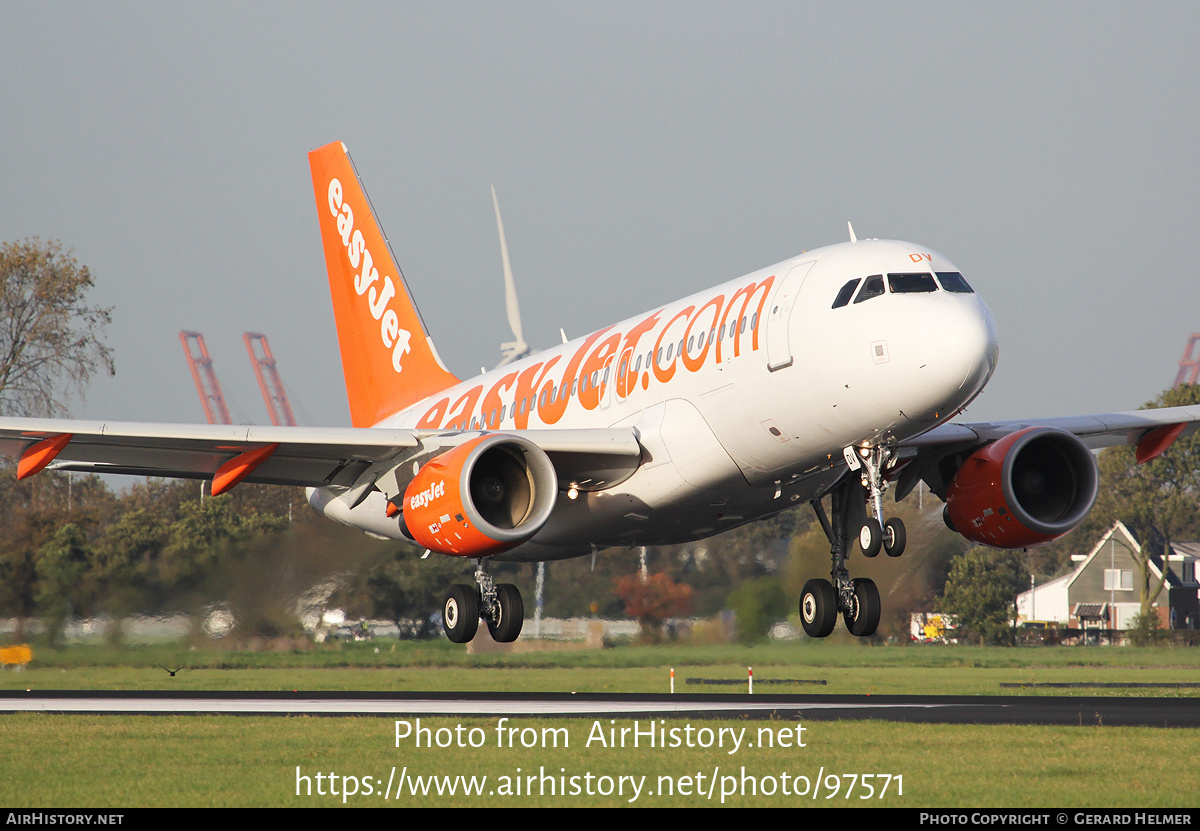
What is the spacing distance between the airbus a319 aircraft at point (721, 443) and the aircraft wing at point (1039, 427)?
4cm

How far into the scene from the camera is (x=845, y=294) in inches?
733

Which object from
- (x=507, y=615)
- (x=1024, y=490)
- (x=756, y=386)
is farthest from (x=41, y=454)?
(x=1024, y=490)

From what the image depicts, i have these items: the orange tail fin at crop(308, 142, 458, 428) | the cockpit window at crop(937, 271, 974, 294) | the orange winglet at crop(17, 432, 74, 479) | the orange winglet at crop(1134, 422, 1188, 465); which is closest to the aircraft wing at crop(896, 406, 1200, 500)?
the orange winglet at crop(1134, 422, 1188, 465)

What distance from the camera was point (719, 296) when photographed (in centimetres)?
2134

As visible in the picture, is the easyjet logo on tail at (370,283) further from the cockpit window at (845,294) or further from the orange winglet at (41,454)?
the cockpit window at (845,294)

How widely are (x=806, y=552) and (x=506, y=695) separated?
841 cm

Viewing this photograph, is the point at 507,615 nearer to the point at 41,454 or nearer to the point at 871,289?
the point at 41,454

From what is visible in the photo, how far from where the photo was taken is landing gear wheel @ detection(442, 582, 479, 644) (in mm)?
23938

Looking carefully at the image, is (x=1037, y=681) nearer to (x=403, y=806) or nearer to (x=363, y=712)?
(x=363, y=712)

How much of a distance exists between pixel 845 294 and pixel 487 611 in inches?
357

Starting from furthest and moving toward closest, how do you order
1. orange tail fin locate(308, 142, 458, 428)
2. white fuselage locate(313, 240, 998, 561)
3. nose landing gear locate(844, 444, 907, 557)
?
orange tail fin locate(308, 142, 458, 428) → nose landing gear locate(844, 444, 907, 557) → white fuselage locate(313, 240, 998, 561)

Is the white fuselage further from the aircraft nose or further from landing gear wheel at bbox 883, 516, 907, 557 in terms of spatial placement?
landing gear wheel at bbox 883, 516, 907, 557

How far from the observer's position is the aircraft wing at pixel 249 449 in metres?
Answer: 21.4

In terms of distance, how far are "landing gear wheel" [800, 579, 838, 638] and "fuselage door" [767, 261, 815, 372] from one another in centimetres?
544
